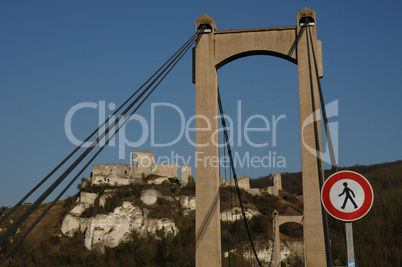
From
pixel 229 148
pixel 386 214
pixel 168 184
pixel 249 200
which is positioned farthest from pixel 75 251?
pixel 229 148

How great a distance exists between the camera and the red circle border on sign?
4.19 meters

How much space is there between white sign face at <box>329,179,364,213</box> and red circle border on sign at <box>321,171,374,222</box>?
2 centimetres

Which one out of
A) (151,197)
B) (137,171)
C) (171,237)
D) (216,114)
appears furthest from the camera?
(137,171)

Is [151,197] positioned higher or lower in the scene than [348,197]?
higher

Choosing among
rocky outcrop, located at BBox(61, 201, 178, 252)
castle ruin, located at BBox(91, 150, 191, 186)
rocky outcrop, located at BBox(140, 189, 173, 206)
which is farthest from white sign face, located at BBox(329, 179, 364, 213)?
castle ruin, located at BBox(91, 150, 191, 186)

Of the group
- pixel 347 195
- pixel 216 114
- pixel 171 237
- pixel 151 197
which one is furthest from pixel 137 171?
pixel 347 195

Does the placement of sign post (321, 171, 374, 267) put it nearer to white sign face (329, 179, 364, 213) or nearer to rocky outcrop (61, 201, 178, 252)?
white sign face (329, 179, 364, 213)

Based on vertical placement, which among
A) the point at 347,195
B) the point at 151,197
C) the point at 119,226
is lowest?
the point at 347,195

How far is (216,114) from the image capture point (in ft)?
33.4

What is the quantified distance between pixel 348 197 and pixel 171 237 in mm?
65867

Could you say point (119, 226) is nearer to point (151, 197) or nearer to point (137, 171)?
point (151, 197)

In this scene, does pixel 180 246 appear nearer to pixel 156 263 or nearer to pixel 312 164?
pixel 156 263

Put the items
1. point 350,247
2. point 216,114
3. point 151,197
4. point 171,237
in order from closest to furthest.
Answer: point 350,247
point 216,114
point 171,237
point 151,197

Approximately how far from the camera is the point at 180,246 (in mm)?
67875
